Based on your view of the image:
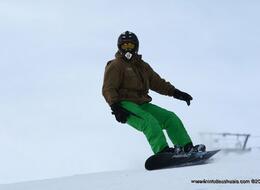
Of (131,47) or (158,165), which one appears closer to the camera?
(158,165)

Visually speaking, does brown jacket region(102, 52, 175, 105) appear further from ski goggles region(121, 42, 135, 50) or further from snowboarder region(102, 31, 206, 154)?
ski goggles region(121, 42, 135, 50)

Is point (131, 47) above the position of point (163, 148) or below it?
above

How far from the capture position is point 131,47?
27.2 ft

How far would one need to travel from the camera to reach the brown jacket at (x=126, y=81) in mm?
7969

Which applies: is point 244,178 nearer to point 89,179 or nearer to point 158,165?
point 89,179

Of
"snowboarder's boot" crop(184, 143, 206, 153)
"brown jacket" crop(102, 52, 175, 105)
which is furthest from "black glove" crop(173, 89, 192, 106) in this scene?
"snowboarder's boot" crop(184, 143, 206, 153)

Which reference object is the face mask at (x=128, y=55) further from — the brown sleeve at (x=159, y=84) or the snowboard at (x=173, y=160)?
the snowboard at (x=173, y=160)

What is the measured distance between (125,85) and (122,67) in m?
0.23

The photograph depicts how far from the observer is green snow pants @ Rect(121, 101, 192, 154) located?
7629 mm

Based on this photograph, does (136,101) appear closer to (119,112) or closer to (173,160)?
(119,112)

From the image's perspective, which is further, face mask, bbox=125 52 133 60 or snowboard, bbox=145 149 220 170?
face mask, bbox=125 52 133 60

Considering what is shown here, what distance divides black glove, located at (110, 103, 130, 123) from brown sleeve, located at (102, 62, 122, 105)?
0.22 feet

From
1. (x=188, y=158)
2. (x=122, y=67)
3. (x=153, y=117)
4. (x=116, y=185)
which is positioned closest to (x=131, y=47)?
(x=122, y=67)

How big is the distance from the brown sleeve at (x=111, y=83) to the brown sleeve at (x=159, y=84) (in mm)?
788
